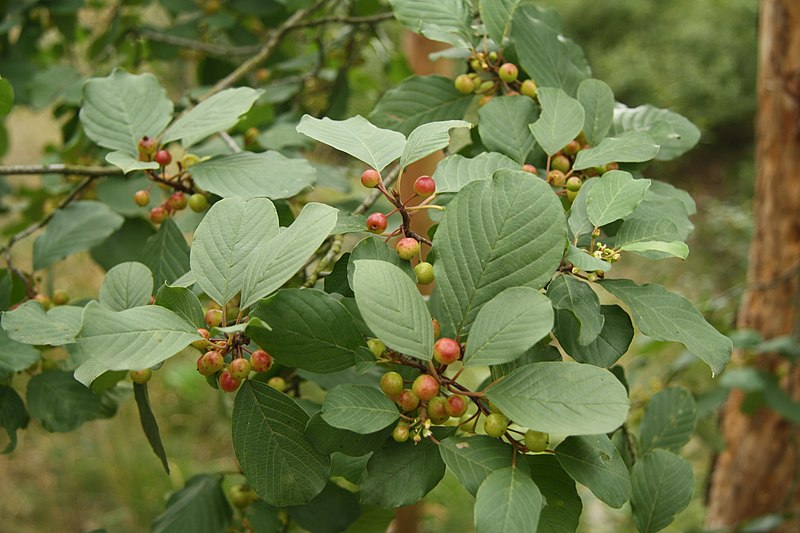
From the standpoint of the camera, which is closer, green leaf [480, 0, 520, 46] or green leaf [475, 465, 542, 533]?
green leaf [475, 465, 542, 533]

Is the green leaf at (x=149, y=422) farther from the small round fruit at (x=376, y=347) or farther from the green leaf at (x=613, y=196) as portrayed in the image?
the green leaf at (x=613, y=196)

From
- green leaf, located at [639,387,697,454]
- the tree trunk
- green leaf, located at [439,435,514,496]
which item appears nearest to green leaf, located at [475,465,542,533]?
green leaf, located at [439,435,514,496]

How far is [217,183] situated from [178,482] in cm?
208

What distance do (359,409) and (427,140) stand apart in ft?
0.65

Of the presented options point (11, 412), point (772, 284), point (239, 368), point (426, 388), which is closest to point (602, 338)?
point (426, 388)

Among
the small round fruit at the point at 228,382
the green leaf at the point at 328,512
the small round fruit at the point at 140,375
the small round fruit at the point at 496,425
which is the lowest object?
the green leaf at the point at 328,512

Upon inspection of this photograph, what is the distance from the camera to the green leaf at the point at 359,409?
0.43m

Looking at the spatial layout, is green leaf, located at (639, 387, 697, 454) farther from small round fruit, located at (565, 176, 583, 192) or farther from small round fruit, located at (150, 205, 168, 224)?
small round fruit, located at (150, 205, 168, 224)

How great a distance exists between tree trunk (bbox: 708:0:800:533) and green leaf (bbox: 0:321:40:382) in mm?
1524

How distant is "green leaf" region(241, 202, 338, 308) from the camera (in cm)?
43

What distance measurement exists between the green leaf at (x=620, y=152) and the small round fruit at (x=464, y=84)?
0.59ft

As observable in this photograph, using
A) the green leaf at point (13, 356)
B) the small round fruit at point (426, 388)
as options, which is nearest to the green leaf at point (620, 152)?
the small round fruit at point (426, 388)

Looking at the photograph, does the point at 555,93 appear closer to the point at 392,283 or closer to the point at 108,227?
the point at 392,283

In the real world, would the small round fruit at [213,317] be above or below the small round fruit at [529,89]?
below
